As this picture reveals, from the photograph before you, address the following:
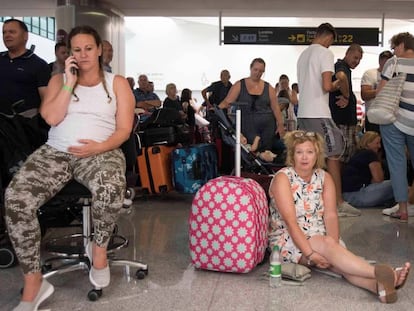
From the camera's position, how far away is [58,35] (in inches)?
324

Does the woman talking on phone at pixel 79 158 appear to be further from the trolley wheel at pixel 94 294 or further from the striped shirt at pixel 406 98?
the striped shirt at pixel 406 98

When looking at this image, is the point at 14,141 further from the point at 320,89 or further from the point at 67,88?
the point at 320,89

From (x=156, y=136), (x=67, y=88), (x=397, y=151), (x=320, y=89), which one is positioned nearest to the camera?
(x=67, y=88)

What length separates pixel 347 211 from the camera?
488 cm

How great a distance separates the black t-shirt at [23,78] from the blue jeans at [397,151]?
2.67 meters

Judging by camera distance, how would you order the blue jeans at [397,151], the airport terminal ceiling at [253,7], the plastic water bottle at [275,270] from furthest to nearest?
the airport terminal ceiling at [253,7], the blue jeans at [397,151], the plastic water bottle at [275,270]

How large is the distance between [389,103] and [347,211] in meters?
1.06

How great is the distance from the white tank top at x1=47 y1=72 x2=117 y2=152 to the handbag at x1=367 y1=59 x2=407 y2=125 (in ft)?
7.75

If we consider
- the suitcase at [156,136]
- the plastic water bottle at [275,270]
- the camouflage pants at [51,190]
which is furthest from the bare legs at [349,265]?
the suitcase at [156,136]

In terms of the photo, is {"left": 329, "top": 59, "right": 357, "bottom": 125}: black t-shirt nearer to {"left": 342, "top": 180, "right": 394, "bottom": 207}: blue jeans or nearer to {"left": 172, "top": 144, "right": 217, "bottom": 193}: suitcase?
{"left": 342, "top": 180, "right": 394, "bottom": 207}: blue jeans

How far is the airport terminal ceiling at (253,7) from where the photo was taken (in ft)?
30.5

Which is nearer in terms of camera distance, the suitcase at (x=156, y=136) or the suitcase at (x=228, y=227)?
the suitcase at (x=228, y=227)

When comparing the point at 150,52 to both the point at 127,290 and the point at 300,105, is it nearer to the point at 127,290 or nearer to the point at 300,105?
the point at 300,105

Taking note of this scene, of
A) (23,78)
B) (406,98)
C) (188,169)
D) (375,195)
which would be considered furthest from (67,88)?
(375,195)
